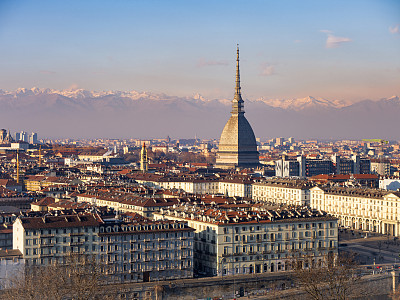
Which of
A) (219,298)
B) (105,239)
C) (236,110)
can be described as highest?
(236,110)

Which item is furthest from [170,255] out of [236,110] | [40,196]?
[236,110]

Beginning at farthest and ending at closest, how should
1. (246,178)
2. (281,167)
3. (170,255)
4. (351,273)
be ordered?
(281,167)
(246,178)
(170,255)
(351,273)

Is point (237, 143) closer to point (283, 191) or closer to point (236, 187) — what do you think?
point (236, 187)

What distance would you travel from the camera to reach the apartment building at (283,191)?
107m

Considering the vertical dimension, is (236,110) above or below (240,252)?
above

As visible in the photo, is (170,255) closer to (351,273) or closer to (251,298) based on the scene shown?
(251,298)

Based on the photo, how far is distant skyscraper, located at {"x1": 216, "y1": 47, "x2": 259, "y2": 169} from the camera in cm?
18862

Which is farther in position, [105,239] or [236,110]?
[236,110]

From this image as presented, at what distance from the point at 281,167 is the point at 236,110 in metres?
37.6

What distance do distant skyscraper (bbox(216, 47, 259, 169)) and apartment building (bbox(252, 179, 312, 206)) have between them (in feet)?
215

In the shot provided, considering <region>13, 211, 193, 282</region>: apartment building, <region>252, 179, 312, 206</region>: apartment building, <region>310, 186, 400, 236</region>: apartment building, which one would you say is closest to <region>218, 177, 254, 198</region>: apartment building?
<region>252, 179, 312, 206</region>: apartment building

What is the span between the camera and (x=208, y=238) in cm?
6475

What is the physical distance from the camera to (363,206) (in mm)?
95938

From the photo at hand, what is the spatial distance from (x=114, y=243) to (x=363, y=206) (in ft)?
141
